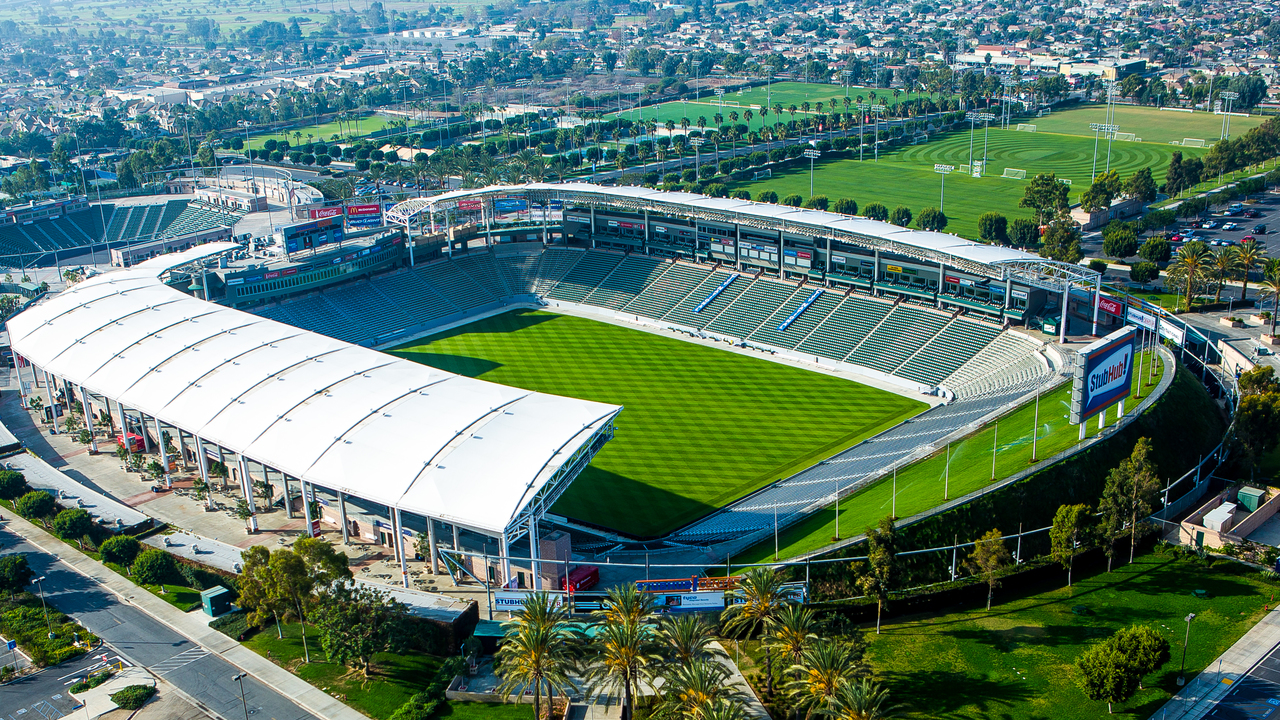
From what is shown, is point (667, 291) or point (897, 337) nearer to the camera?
point (897, 337)

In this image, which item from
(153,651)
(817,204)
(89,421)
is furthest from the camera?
(817,204)

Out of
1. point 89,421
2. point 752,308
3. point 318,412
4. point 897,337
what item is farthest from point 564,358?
point 89,421

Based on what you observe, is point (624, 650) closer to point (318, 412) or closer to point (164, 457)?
point (318, 412)

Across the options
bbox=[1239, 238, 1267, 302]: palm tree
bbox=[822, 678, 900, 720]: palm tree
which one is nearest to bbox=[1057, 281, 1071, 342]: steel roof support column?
bbox=[1239, 238, 1267, 302]: palm tree

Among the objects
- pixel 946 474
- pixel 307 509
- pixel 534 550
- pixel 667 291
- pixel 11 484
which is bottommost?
pixel 11 484

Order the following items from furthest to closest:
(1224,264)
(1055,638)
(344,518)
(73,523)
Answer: (1224,264) < (73,523) < (344,518) < (1055,638)

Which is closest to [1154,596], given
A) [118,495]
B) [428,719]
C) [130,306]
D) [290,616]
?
[428,719]

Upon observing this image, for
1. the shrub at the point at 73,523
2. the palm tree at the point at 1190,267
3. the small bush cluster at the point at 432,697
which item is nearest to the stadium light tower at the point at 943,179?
the palm tree at the point at 1190,267
